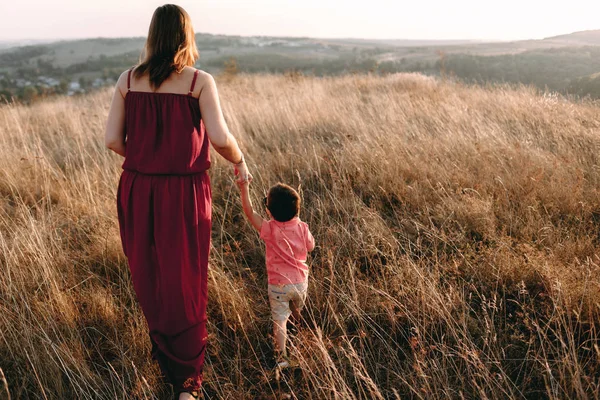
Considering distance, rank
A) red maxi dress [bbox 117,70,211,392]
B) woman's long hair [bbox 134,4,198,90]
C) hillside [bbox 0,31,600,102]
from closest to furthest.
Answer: woman's long hair [bbox 134,4,198,90]
red maxi dress [bbox 117,70,211,392]
hillside [bbox 0,31,600,102]

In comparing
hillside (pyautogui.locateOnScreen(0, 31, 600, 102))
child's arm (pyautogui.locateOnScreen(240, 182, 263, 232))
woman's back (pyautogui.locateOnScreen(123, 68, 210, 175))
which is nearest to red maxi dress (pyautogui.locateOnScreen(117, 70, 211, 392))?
woman's back (pyautogui.locateOnScreen(123, 68, 210, 175))

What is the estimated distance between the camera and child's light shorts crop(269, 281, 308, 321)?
233 cm

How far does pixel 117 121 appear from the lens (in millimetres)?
2146

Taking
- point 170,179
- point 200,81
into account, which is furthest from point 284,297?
point 200,81

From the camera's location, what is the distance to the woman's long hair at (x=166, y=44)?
6.34 feet

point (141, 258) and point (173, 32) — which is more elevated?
point (173, 32)

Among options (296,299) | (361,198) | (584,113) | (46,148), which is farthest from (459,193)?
(46,148)

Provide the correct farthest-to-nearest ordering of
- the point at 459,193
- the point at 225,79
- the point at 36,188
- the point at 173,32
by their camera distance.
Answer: the point at 225,79, the point at 36,188, the point at 459,193, the point at 173,32

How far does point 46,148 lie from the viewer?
6051 millimetres

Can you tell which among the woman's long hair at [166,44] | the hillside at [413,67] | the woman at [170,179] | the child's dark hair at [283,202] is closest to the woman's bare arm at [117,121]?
the woman at [170,179]

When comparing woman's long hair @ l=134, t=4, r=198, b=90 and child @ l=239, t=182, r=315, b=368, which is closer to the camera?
woman's long hair @ l=134, t=4, r=198, b=90

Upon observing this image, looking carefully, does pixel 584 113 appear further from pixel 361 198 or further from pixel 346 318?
pixel 346 318

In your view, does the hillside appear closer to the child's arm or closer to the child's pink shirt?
the child's pink shirt

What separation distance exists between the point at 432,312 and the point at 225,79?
1081 cm
